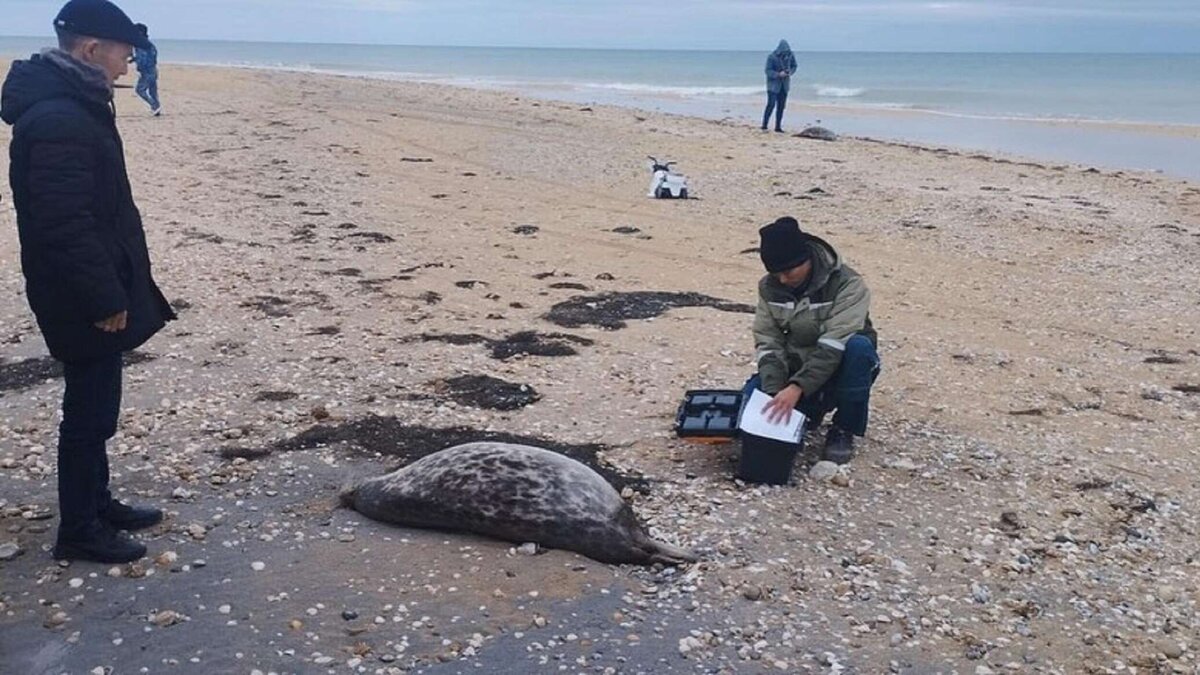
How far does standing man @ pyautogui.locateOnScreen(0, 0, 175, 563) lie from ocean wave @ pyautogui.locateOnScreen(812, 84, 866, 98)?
4158 centimetres

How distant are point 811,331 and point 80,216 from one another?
11.1 feet

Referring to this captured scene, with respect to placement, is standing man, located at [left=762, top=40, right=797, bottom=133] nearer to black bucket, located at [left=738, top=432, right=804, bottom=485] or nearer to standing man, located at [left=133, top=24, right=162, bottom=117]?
standing man, located at [left=133, top=24, right=162, bottom=117]

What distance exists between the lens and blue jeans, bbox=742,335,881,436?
18.7ft

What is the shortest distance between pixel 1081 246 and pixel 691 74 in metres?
52.5

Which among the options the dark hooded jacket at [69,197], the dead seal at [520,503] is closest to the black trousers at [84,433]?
the dark hooded jacket at [69,197]

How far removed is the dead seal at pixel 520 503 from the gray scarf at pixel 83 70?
2.07 metres

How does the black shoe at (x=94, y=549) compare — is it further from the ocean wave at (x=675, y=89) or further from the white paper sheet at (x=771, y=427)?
the ocean wave at (x=675, y=89)

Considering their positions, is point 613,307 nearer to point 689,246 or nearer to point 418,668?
point 689,246

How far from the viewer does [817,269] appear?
221 inches

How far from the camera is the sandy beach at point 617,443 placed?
4312mm

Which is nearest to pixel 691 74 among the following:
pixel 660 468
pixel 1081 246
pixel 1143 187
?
pixel 1143 187

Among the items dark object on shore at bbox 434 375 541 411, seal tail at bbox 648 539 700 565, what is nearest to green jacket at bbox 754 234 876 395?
seal tail at bbox 648 539 700 565

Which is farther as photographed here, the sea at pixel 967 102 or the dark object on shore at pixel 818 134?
the sea at pixel 967 102

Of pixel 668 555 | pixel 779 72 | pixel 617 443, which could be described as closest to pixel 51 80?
pixel 668 555
